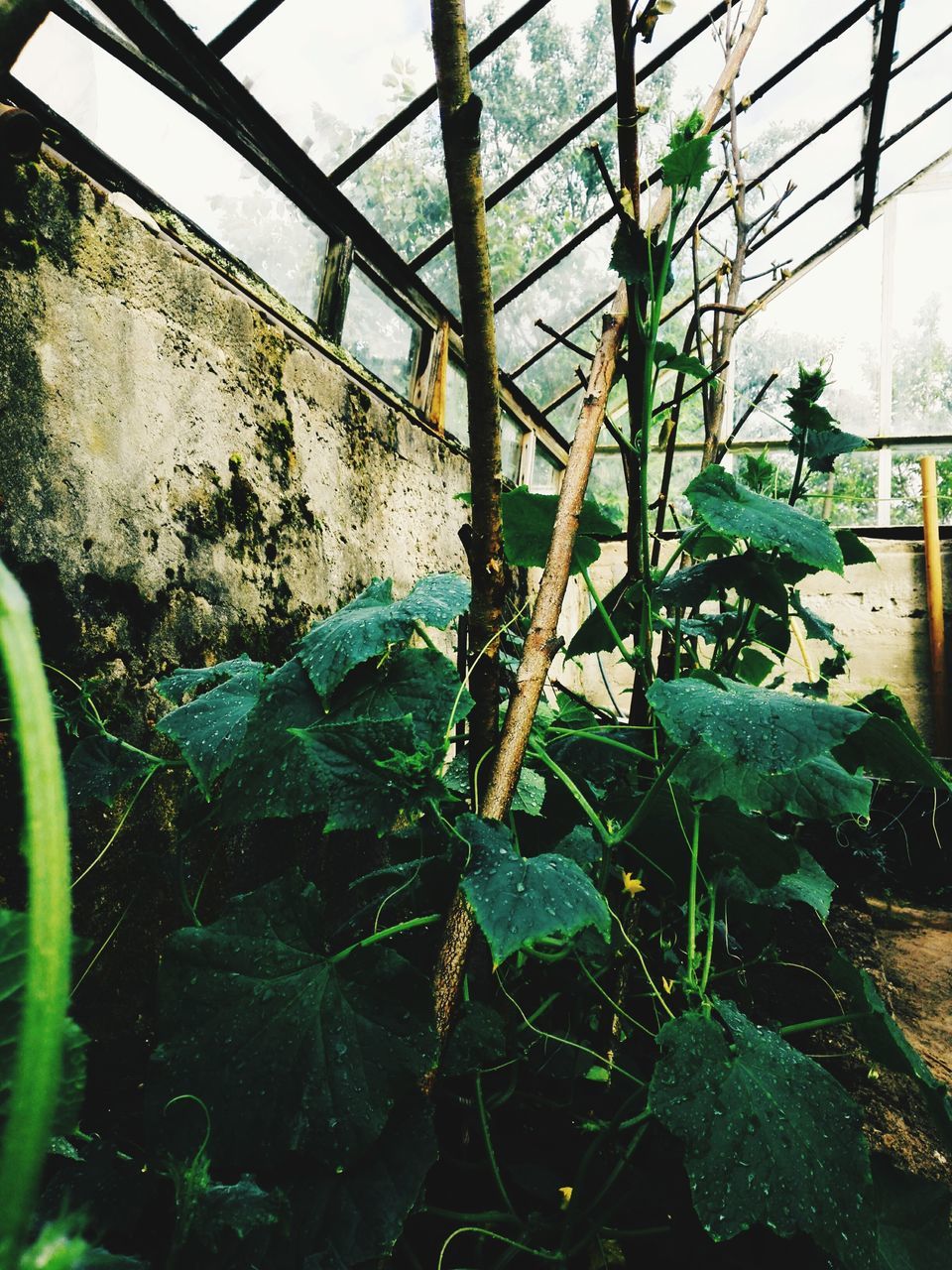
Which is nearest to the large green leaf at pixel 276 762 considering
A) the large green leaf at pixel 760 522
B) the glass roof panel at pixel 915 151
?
the large green leaf at pixel 760 522

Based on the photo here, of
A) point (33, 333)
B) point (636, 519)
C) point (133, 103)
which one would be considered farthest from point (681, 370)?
point (133, 103)

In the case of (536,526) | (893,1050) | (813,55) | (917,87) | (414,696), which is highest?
(917,87)

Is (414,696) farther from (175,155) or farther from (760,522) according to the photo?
(175,155)

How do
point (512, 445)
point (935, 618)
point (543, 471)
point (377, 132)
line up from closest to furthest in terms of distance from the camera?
point (377, 132) < point (935, 618) < point (512, 445) < point (543, 471)

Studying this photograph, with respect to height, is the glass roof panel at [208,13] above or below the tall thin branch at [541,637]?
above

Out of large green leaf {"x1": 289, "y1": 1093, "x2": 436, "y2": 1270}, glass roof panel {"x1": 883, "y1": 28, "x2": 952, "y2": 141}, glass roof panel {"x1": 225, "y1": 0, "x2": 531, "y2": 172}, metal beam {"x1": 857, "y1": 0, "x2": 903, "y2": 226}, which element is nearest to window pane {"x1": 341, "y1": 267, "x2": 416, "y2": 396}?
glass roof panel {"x1": 225, "y1": 0, "x2": 531, "y2": 172}

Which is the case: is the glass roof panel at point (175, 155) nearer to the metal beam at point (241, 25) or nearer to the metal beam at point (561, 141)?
the metal beam at point (241, 25)

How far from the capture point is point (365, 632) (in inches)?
26.4

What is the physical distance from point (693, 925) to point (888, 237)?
6.24 m

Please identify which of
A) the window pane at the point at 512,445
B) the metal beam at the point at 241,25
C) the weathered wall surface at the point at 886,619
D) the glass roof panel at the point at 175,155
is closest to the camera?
the glass roof panel at the point at 175,155

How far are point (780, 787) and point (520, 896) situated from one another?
1.16ft

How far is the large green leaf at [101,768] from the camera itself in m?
0.77

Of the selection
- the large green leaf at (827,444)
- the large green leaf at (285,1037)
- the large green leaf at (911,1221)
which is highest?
the large green leaf at (827,444)

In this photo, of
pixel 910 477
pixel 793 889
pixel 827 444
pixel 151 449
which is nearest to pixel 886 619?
pixel 910 477
